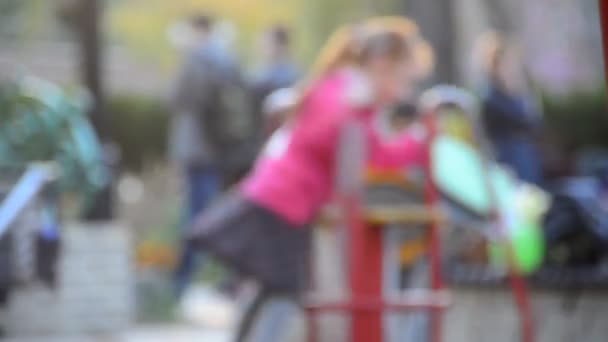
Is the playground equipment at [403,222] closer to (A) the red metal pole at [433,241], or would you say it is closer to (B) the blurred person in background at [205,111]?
(A) the red metal pole at [433,241]

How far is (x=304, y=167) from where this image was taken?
5594mm

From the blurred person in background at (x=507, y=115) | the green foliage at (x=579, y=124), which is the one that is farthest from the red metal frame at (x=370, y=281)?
the green foliage at (x=579, y=124)

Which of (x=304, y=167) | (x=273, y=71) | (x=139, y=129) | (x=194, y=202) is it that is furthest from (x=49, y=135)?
(x=139, y=129)

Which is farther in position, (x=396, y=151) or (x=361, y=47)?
(x=361, y=47)

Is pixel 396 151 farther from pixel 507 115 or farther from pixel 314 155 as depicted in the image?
pixel 507 115

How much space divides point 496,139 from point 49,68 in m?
4.84

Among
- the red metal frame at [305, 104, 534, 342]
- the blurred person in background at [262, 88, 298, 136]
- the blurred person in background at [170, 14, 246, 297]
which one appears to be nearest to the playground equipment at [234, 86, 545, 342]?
the red metal frame at [305, 104, 534, 342]

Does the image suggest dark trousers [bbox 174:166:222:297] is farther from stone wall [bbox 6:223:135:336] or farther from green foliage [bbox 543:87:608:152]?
green foliage [bbox 543:87:608:152]

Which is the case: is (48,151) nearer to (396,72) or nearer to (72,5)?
(396,72)

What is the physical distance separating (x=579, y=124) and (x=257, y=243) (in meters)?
12.0

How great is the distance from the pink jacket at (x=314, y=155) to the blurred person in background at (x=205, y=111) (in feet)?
14.9

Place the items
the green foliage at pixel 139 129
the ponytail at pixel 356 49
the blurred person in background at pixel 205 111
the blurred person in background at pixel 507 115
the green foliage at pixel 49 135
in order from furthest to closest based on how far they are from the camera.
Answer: the green foliage at pixel 139 129, the blurred person in background at pixel 205 111, the blurred person in background at pixel 507 115, the green foliage at pixel 49 135, the ponytail at pixel 356 49

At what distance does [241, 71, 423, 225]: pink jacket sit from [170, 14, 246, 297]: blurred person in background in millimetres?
4538

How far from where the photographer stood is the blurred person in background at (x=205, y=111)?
1023cm
